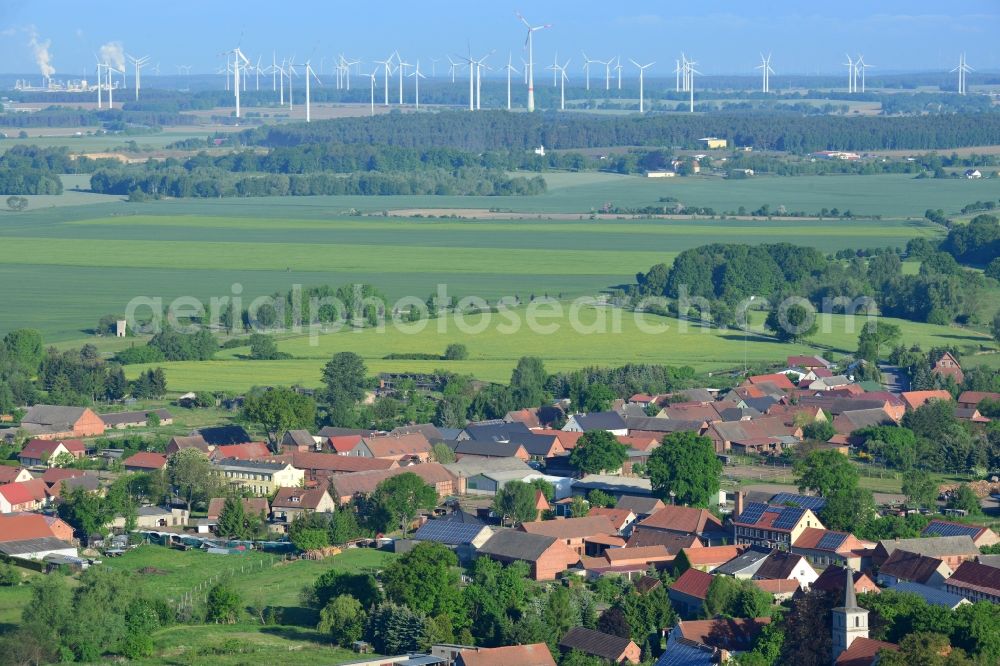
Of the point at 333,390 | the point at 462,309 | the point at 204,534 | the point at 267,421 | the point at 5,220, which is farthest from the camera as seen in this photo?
the point at 5,220

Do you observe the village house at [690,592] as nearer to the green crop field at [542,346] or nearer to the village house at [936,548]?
the village house at [936,548]

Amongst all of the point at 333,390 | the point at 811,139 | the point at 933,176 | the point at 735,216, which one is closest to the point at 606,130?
the point at 811,139

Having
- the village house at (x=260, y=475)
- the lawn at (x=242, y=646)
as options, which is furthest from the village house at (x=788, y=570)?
the village house at (x=260, y=475)

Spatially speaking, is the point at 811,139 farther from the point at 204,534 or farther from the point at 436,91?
the point at 204,534

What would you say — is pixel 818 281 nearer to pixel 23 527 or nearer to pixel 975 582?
pixel 23 527

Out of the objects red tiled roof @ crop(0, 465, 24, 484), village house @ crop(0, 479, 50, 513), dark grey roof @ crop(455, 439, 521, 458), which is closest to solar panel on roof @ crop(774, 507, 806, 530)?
dark grey roof @ crop(455, 439, 521, 458)
